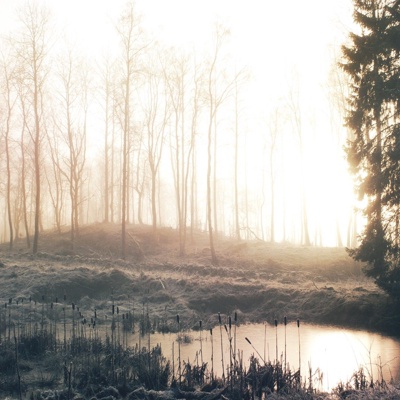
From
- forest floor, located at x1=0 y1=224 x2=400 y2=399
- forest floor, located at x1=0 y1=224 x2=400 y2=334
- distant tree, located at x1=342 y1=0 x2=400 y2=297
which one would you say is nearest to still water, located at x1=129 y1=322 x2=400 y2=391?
forest floor, located at x1=0 y1=224 x2=400 y2=399

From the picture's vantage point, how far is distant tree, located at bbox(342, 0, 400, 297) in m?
12.1

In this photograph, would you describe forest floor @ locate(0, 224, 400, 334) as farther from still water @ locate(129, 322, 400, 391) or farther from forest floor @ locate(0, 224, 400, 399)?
still water @ locate(129, 322, 400, 391)

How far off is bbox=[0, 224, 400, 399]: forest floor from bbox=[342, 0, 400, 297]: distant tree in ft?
5.49

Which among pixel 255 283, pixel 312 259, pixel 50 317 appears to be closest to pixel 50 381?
pixel 50 317

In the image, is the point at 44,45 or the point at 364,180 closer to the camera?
the point at 364,180

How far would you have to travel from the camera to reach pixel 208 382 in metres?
7.31

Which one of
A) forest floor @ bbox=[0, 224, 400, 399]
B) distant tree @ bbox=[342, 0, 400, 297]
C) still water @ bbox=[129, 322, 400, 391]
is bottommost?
still water @ bbox=[129, 322, 400, 391]

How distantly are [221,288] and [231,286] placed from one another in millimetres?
443

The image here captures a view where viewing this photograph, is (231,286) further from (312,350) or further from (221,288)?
(312,350)

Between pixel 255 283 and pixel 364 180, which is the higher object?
pixel 364 180

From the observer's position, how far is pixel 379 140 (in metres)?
12.7

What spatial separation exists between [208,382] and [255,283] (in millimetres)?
10513

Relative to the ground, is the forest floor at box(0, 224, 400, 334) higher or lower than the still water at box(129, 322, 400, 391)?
higher

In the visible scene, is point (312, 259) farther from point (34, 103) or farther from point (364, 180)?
point (34, 103)
